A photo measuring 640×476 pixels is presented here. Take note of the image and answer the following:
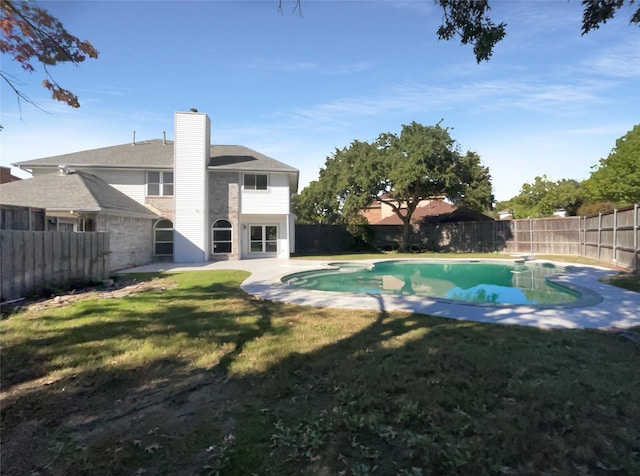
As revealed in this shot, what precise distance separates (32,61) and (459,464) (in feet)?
25.4

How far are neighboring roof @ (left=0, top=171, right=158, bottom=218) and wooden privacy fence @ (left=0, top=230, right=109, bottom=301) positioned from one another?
13.7 ft

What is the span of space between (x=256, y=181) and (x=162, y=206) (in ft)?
17.4

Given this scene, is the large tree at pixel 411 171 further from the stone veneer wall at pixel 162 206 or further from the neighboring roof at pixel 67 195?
the neighboring roof at pixel 67 195

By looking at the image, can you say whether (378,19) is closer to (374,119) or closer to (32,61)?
(32,61)

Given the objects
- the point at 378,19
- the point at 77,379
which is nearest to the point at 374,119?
the point at 378,19

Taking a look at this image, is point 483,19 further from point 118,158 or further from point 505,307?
point 118,158

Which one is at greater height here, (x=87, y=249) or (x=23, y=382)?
(x=87, y=249)

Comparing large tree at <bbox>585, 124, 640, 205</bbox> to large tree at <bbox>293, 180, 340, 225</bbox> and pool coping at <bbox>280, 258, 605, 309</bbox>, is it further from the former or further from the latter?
large tree at <bbox>293, 180, 340, 225</bbox>

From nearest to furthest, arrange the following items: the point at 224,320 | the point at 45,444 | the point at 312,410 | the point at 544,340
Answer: the point at 45,444
the point at 312,410
the point at 544,340
the point at 224,320

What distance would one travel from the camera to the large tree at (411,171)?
78.7 ft

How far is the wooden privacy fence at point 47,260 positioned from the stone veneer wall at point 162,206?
901cm

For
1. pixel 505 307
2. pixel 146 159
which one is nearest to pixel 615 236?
pixel 505 307

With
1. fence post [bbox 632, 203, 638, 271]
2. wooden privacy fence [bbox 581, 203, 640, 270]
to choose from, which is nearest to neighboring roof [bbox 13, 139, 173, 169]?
fence post [bbox 632, 203, 638, 271]

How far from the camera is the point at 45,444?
2768 mm
